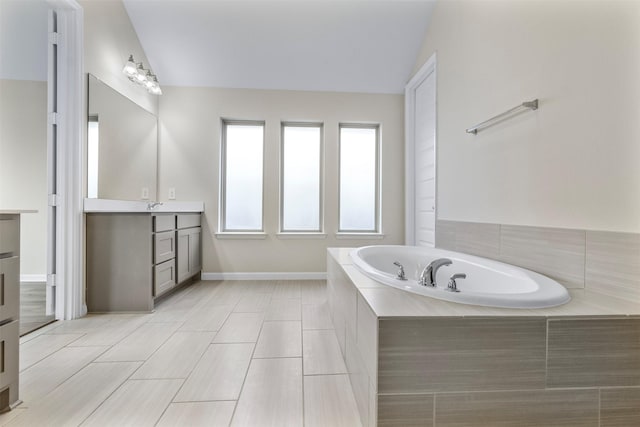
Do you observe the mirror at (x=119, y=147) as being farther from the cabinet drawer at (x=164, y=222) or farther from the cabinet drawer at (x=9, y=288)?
the cabinet drawer at (x=9, y=288)

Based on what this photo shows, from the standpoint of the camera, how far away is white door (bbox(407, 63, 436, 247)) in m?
2.86

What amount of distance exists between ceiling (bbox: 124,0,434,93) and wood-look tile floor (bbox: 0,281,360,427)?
246cm

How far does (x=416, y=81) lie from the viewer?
312 cm

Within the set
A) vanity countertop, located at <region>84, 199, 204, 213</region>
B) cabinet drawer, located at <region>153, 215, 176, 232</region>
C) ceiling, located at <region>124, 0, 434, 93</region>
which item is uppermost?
ceiling, located at <region>124, 0, 434, 93</region>

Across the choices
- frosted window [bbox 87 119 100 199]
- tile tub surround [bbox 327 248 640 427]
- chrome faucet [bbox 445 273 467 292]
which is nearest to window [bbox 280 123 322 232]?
frosted window [bbox 87 119 100 199]

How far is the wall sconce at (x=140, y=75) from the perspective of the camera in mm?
2672

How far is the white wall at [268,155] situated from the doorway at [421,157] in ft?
0.56

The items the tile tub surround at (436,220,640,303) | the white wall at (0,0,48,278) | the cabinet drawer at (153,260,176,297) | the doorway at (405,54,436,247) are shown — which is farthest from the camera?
the doorway at (405,54,436,247)

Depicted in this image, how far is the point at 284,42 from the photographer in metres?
3.01

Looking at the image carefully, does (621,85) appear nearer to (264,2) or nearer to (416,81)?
(416,81)

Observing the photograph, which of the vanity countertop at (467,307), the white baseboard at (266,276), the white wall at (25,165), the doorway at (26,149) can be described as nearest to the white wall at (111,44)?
the doorway at (26,149)

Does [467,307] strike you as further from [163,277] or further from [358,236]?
[358,236]

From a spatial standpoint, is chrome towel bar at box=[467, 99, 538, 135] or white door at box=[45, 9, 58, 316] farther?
white door at box=[45, 9, 58, 316]

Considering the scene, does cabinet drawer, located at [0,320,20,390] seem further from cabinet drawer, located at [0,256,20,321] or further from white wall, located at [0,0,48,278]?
white wall, located at [0,0,48,278]
